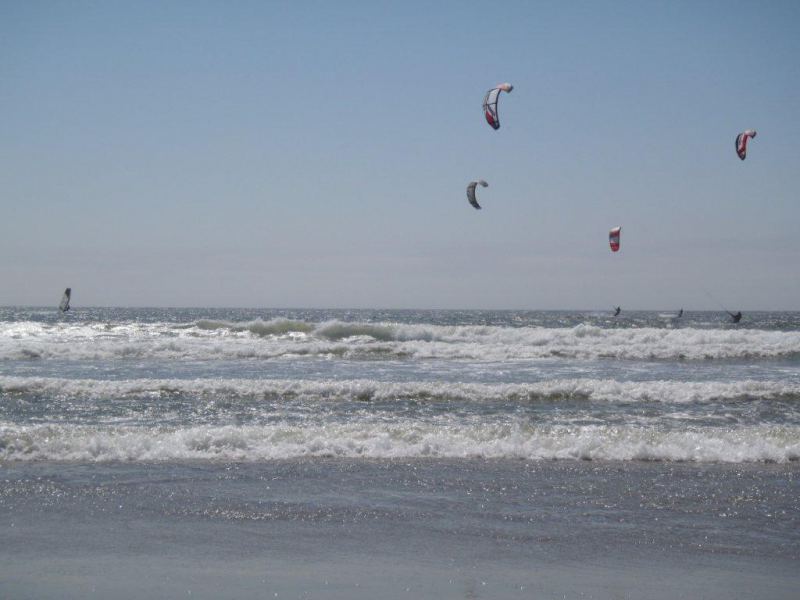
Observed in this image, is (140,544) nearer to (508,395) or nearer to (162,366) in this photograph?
(508,395)

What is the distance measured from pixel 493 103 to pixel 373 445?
13.0 meters

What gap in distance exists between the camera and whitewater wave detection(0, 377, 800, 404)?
47.1 feet

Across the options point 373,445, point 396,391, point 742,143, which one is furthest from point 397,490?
point 742,143

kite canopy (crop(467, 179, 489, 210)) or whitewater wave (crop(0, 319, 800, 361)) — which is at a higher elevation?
kite canopy (crop(467, 179, 489, 210))

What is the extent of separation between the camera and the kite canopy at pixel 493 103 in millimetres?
19359

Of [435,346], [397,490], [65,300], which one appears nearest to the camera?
[397,490]

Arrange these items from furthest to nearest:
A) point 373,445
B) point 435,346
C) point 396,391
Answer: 1. point 435,346
2. point 396,391
3. point 373,445

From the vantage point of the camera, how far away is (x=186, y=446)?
9.12m

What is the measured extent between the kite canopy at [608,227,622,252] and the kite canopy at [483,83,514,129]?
8.72 metres

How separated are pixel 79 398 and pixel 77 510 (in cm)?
777

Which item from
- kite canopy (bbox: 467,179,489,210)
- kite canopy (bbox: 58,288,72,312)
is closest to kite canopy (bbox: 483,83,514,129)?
kite canopy (bbox: 467,179,489,210)

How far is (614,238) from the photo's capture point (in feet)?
91.9

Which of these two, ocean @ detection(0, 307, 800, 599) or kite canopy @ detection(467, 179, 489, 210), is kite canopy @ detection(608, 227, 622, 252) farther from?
ocean @ detection(0, 307, 800, 599)

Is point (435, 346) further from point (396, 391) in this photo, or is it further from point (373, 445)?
point (373, 445)
